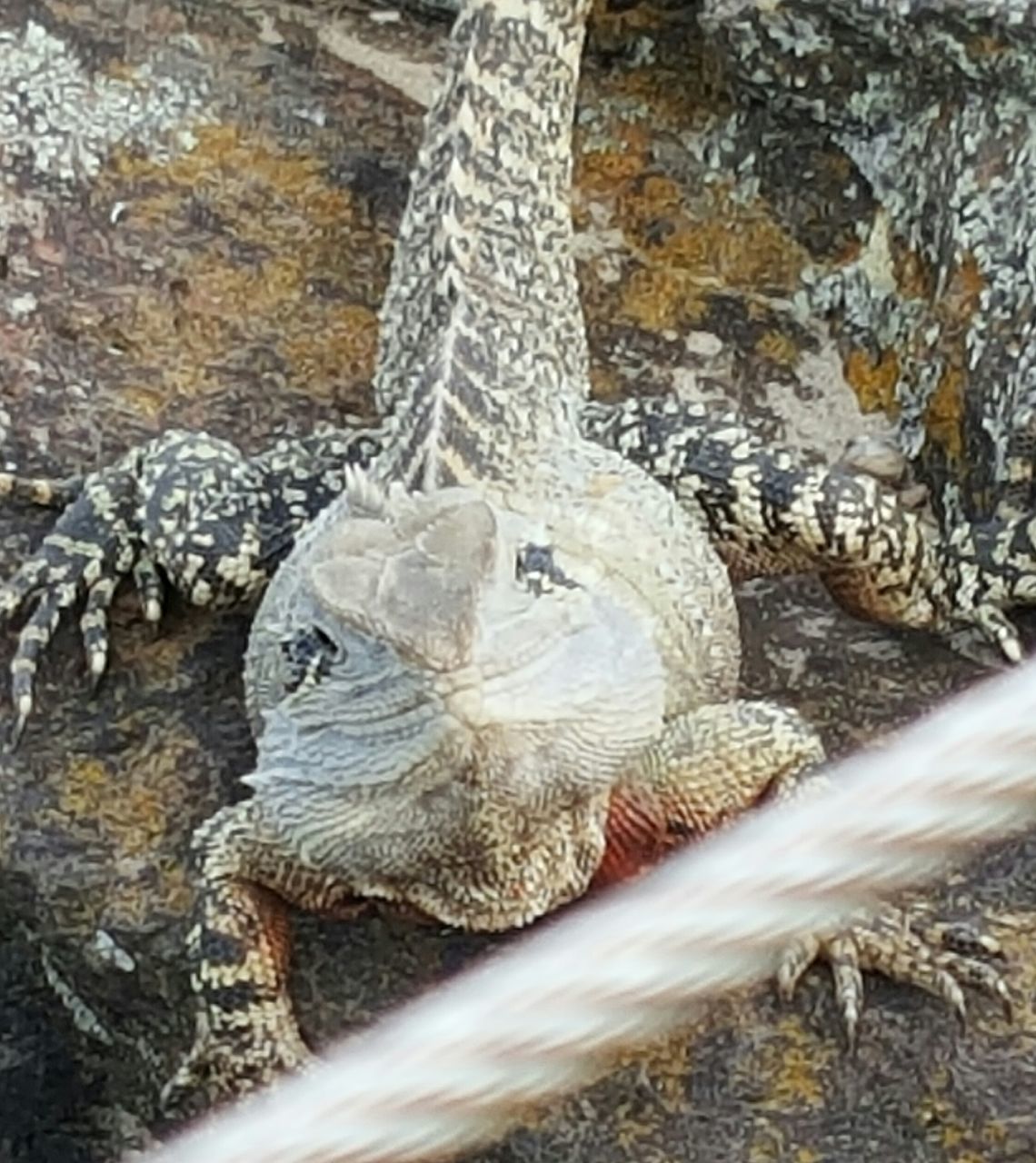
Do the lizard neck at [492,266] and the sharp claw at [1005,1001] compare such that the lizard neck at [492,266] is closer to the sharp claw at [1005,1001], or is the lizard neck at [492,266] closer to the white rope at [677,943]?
the sharp claw at [1005,1001]

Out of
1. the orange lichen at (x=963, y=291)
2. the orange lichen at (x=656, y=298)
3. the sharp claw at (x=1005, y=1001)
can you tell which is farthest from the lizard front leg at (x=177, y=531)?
the sharp claw at (x=1005, y=1001)

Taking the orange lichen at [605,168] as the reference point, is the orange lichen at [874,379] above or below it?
below

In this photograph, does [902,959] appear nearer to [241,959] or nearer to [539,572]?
[539,572]

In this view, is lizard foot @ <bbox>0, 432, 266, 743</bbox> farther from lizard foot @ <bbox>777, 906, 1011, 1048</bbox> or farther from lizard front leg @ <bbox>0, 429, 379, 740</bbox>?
lizard foot @ <bbox>777, 906, 1011, 1048</bbox>

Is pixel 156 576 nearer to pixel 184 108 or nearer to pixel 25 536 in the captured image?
pixel 25 536

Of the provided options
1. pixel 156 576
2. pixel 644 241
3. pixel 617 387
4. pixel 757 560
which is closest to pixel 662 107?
pixel 644 241

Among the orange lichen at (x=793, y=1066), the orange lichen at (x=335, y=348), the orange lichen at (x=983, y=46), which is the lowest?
the orange lichen at (x=793, y=1066)

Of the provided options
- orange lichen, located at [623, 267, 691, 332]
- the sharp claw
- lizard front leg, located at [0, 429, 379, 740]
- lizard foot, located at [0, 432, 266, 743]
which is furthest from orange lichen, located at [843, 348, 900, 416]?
the sharp claw

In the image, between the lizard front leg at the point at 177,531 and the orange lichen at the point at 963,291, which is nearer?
the lizard front leg at the point at 177,531
